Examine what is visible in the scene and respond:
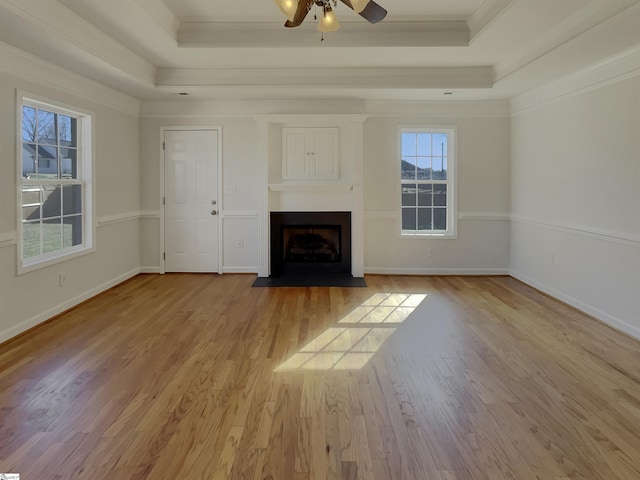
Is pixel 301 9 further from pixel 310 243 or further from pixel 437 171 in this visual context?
pixel 437 171

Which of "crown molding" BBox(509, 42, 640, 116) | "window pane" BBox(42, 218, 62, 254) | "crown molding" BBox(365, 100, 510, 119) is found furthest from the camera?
"crown molding" BBox(365, 100, 510, 119)

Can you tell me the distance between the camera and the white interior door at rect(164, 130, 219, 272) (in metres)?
6.35

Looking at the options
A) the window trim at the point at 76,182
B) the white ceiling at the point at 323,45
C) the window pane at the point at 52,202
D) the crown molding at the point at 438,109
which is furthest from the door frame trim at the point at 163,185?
the crown molding at the point at 438,109

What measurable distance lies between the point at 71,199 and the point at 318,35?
3.28 meters

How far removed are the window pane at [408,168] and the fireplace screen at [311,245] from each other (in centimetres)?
137

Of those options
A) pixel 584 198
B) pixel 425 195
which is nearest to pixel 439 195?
pixel 425 195

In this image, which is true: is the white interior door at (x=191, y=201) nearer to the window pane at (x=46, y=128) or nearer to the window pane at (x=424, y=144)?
the window pane at (x=46, y=128)

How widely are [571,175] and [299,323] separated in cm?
344

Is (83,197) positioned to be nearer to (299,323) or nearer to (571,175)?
(299,323)

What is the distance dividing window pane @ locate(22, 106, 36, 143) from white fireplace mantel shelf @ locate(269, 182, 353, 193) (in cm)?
290

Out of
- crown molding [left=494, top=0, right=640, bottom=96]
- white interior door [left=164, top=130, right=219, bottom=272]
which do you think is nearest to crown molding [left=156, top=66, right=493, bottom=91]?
crown molding [left=494, top=0, right=640, bottom=96]

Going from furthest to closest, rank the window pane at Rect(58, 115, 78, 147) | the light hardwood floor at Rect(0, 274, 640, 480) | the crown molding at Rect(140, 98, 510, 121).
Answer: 1. the crown molding at Rect(140, 98, 510, 121)
2. the window pane at Rect(58, 115, 78, 147)
3. the light hardwood floor at Rect(0, 274, 640, 480)

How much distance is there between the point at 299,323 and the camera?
13.7 ft

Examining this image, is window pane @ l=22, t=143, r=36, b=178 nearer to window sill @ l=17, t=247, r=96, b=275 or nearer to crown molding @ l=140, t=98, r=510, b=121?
window sill @ l=17, t=247, r=96, b=275
